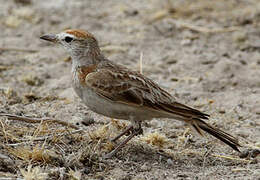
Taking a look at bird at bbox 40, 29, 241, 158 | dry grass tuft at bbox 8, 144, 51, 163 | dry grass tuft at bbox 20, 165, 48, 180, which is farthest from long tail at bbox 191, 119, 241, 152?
dry grass tuft at bbox 20, 165, 48, 180

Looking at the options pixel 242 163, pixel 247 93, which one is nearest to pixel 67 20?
pixel 247 93

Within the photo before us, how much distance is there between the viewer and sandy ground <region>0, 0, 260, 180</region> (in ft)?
17.5

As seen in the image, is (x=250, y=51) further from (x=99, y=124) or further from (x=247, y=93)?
(x=99, y=124)

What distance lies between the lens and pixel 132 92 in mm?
5586

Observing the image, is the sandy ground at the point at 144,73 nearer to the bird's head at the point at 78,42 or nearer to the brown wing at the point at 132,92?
the brown wing at the point at 132,92

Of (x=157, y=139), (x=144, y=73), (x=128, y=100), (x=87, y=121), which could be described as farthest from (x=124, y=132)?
(x=144, y=73)

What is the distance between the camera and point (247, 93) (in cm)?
793

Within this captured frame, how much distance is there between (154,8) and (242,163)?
650 cm

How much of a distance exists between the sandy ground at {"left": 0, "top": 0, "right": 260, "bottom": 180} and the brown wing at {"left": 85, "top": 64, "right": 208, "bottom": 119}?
56cm

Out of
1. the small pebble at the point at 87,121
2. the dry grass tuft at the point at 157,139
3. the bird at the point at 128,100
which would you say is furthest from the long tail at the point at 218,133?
the small pebble at the point at 87,121

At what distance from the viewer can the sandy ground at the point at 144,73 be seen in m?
5.33

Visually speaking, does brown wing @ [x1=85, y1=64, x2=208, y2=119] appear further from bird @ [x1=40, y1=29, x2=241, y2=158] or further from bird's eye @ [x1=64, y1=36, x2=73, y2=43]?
bird's eye @ [x1=64, y1=36, x2=73, y2=43]

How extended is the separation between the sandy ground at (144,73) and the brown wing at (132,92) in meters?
0.56

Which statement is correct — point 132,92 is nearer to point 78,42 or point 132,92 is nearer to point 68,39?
point 78,42
